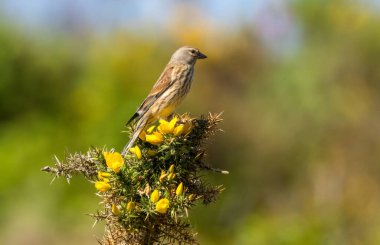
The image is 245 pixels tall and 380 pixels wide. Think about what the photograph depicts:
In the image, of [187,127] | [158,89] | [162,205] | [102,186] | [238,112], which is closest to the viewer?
[162,205]

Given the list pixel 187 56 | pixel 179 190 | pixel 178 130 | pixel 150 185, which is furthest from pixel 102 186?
pixel 187 56

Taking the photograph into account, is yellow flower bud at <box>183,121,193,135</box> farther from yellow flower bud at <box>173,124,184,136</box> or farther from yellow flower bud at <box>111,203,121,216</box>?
yellow flower bud at <box>111,203,121,216</box>

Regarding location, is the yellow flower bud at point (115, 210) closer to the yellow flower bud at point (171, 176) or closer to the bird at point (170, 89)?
the yellow flower bud at point (171, 176)

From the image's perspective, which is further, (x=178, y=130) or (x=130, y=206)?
(x=178, y=130)

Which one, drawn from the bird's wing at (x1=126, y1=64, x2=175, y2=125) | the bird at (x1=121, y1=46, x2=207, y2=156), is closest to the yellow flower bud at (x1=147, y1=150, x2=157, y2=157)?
the bird at (x1=121, y1=46, x2=207, y2=156)

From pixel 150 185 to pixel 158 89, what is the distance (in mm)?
2834

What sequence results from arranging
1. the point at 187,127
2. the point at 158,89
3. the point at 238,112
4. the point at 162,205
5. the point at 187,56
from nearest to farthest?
the point at 162,205
the point at 187,127
the point at 158,89
the point at 187,56
the point at 238,112

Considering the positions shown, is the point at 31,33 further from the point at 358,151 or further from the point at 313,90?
the point at 358,151

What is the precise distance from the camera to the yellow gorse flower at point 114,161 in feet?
11.4

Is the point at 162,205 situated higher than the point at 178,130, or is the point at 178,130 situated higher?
the point at 178,130

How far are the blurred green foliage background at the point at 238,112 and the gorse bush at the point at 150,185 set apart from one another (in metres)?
8.34

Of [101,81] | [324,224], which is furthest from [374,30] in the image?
[324,224]

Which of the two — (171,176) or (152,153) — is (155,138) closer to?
(152,153)

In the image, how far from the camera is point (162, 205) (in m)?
3.32
